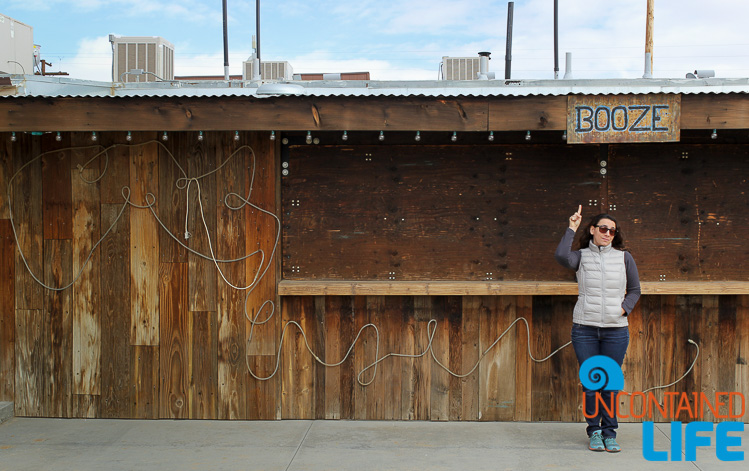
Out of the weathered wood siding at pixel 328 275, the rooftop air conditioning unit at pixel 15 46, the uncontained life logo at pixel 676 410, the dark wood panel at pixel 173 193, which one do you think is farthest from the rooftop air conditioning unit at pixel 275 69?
the uncontained life logo at pixel 676 410

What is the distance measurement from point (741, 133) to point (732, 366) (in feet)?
5.48

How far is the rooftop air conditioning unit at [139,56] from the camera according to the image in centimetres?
729

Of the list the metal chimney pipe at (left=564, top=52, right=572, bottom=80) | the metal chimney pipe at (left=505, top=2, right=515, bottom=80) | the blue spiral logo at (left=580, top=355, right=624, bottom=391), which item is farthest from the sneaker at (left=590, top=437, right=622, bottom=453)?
the metal chimney pipe at (left=505, top=2, right=515, bottom=80)

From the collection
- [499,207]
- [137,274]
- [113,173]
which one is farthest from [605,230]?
[113,173]

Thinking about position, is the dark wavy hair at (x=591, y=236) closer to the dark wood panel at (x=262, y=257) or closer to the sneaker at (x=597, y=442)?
the sneaker at (x=597, y=442)

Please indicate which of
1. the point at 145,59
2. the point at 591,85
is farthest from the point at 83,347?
the point at 591,85

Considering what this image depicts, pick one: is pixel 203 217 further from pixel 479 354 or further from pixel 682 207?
pixel 682 207

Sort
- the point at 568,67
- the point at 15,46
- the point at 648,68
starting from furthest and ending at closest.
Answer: the point at 15,46, the point at 568,67, the point at 648,68

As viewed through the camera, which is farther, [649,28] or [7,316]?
[649,28]

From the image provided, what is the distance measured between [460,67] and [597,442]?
6.72m

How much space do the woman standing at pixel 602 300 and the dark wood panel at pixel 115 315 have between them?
10.1 feet

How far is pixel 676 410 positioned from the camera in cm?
447

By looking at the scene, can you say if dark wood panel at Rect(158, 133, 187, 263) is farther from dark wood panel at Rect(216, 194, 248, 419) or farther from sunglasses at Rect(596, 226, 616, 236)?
sunglasses at Rect(596, 226, 616, 236)

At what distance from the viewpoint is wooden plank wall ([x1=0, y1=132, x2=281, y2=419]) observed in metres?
4.49
